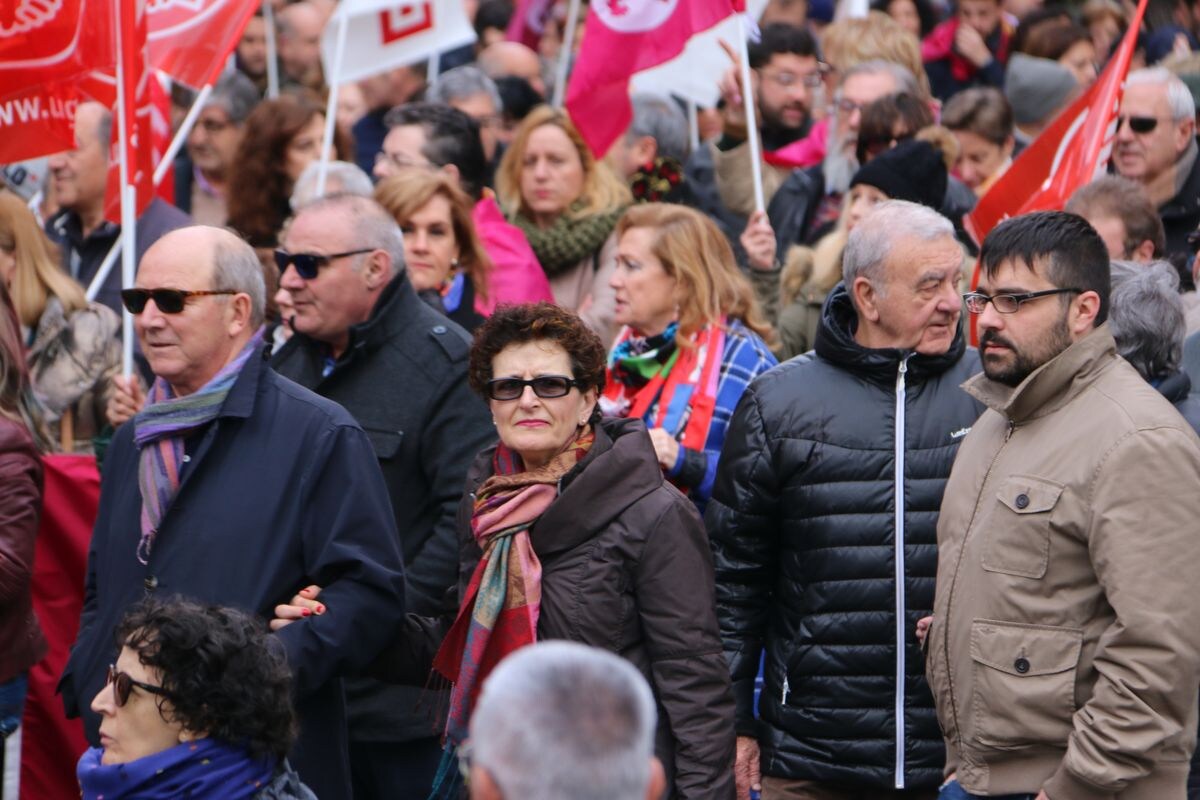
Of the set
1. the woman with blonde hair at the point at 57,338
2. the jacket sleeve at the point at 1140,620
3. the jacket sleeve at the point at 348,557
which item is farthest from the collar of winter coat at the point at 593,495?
the woman with blonde hair at the point at 57,338

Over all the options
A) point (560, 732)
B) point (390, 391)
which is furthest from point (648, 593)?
point (560, 732)

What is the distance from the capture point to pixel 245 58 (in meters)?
13.8

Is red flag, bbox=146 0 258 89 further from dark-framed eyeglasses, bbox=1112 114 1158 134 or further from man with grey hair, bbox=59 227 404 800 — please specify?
dark-framed eyeglasses, bbox=1112 114 1158 134

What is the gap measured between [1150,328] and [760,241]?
293cm

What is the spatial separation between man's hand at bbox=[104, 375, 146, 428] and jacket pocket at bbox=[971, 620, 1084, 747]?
11.7ft

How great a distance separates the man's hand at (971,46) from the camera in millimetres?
13062

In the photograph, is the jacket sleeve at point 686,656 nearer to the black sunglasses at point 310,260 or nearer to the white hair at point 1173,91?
the black sunglasses at point 310,260

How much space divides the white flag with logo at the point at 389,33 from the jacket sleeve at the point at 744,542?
192 inches

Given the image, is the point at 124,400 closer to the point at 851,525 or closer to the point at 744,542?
the point at 744,542

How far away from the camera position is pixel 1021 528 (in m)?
4.81

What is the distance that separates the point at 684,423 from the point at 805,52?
4214mm

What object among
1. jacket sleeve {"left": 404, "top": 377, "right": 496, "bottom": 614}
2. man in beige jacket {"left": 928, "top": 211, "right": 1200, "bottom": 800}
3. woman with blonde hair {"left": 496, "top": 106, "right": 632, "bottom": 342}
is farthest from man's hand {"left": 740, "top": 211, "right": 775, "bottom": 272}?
man in beige jacket {"left": 928, "top": 211, "right": 1200, "bottom": 800}

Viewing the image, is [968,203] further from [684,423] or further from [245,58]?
[245,58]

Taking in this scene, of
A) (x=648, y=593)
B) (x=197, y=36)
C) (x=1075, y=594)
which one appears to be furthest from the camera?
(x=197, y=36)
